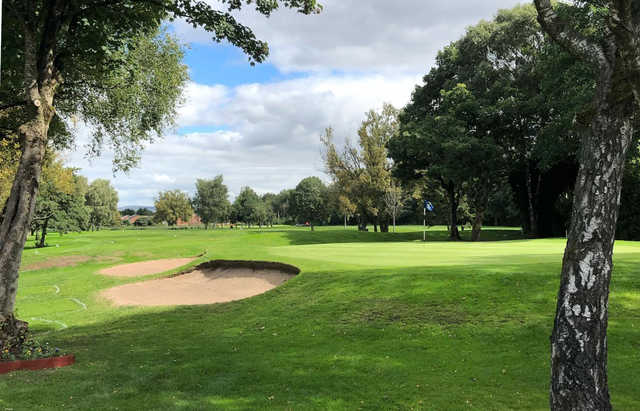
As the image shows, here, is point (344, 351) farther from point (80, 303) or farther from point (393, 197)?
point (393, 197)

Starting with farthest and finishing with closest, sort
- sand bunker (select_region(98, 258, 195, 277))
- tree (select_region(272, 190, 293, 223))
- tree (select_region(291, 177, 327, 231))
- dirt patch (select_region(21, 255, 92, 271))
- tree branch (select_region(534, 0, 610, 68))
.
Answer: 1. tree (select_region(272, 190, 293, 223))
2. tree (select_region(291, 177, 327, 231))
3. dirt patch (select_region(21, 255, 92, 271))
4. sand bunker (select_region(98, 258, 195, 277))
5. tree branch (select_region(534, 0, 610, 68))

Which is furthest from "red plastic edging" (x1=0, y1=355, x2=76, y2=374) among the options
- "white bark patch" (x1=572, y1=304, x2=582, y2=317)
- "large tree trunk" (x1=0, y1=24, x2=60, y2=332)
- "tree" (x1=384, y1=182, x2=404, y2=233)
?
"tree" (x1=384, y1=182, x2=404, y2=233)

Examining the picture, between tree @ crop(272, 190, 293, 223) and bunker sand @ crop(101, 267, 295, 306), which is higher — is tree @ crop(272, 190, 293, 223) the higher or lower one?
the higher one

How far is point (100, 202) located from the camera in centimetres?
10025

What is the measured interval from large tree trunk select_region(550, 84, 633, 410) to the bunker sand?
1234cm

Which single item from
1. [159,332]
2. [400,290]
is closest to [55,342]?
[159,332]

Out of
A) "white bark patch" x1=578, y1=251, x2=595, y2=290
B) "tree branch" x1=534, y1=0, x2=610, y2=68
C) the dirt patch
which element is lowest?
the dirt patch

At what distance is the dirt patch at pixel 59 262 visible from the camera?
26500 mm

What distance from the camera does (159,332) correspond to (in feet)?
36.7

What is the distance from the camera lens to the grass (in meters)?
6.18

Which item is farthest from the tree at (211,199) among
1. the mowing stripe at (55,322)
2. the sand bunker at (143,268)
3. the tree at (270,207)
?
the mowing stripe at (55,322)

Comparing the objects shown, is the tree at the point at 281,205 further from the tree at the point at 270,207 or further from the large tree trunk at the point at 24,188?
the large tree trunk at the point at 24,188

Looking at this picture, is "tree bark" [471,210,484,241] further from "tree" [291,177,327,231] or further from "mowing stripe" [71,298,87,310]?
"tree" [291,177,327,231]

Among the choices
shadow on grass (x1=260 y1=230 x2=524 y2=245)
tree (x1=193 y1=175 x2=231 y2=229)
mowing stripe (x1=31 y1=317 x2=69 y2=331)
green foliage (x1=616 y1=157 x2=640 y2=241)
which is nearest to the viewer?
mowing stripe (x1=31 y1=317 x2=69 y2=331)
